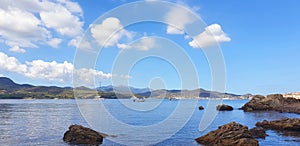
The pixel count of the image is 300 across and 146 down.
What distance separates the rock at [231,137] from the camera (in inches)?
1662

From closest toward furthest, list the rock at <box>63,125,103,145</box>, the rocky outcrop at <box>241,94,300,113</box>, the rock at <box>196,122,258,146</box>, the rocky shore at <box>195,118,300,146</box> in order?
the rock at <box>196,122,258,146</box>, the rocky shore at <box>195,118,300,146</box>, the rock at <box>63,125,103,145</box>, the rocky outcrop at <box>241,94,300,113</box>

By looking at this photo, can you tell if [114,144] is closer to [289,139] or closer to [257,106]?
[289,139]

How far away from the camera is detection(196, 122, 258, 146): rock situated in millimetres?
42219

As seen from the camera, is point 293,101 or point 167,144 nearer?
point 167,144

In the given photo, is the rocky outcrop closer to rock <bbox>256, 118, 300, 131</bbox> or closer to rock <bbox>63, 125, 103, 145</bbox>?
rock <bbox>256, 118, 300, 131</bbox>

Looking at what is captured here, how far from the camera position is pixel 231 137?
44.3m

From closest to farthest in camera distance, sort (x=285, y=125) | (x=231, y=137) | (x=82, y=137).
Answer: (x=231, y=137), (x=82, y=137), (x=285, y=125)

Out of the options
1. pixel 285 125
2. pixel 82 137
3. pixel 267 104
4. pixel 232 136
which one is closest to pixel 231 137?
pixel 232 136

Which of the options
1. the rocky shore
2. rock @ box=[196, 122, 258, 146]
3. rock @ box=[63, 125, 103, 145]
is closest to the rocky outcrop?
the rocky shore

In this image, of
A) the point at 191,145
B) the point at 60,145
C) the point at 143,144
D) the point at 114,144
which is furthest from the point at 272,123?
the point at 60,145

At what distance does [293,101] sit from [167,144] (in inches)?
6303

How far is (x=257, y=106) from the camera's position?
5733 inches

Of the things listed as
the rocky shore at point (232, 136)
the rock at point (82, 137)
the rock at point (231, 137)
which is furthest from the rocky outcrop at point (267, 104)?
the rock at point (82, 137)

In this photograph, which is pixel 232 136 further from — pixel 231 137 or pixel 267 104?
pixel 267 104
